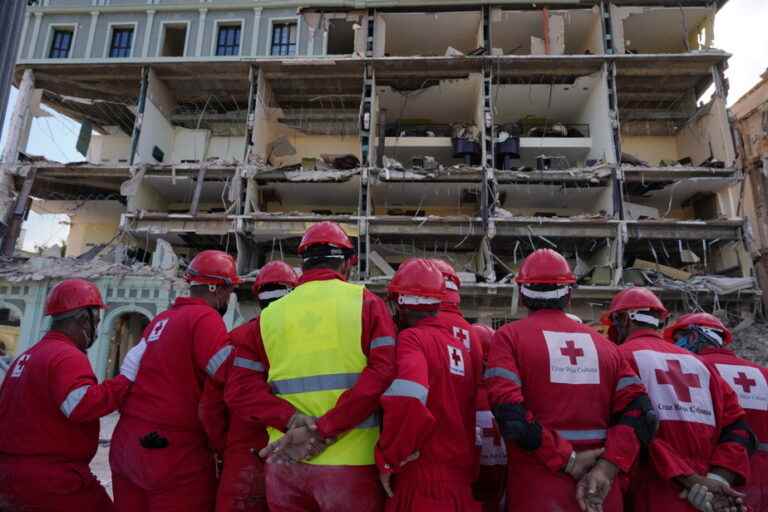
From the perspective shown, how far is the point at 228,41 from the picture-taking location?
65.2ft

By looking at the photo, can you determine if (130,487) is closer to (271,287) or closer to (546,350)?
(271,287)

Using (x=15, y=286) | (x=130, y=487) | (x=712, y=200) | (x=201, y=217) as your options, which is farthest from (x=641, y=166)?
(x=15, y=286)

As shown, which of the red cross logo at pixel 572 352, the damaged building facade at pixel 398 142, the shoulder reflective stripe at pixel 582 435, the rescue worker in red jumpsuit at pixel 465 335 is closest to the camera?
the shoulder reflective stripe at pixel 582 435

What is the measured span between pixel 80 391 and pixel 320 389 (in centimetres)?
158

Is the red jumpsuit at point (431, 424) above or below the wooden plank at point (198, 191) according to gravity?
below

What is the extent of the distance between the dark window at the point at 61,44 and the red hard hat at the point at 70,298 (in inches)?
849

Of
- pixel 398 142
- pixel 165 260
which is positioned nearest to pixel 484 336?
pixel 165 260

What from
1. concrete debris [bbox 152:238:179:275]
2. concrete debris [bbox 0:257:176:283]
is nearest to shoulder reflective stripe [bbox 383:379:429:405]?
concrete debris [bbox 0:257:176:283]

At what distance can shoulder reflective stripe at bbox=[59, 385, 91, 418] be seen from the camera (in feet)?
9.39

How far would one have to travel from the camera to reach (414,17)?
19.0 metres

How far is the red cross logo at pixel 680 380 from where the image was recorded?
283cm

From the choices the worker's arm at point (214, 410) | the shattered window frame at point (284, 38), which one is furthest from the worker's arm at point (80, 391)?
the shattered window frame at point (284, 38)

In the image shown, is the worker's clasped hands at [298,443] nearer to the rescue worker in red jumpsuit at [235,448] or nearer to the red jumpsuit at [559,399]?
the rescue worker in red jumpsuit at [235,448]

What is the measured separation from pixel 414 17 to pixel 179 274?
13221 millimetres
